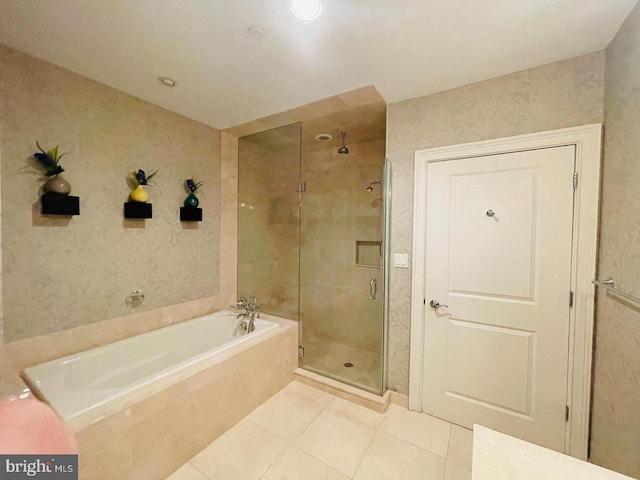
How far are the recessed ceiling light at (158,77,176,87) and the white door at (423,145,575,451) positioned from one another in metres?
2.03

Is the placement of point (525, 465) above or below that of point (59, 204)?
below

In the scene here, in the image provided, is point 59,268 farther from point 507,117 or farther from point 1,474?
point 507,117

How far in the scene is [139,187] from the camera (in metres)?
2.04

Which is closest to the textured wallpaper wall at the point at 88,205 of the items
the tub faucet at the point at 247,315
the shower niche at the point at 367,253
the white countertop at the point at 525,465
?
the tub faucet at the point at 247,315

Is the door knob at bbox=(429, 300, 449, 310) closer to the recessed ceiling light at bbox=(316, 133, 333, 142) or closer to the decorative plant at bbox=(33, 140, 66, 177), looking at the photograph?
the recessed ceiling light at bbox=(316, 133, 333, 142)

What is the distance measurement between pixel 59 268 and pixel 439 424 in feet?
9.55

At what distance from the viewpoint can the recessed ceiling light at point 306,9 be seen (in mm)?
1190

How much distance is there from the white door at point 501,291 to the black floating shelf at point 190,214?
210 cm

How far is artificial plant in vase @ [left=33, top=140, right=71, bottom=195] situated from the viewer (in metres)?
1.61

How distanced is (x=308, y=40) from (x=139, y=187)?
1.68 meters

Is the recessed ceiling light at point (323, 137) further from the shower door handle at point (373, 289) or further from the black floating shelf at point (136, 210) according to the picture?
the black floating shelf at point (136, 210)

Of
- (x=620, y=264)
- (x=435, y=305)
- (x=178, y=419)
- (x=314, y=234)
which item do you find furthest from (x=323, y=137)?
(x=178, y=419)

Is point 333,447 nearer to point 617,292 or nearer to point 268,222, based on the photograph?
point 617,292

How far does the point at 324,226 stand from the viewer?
305cm
